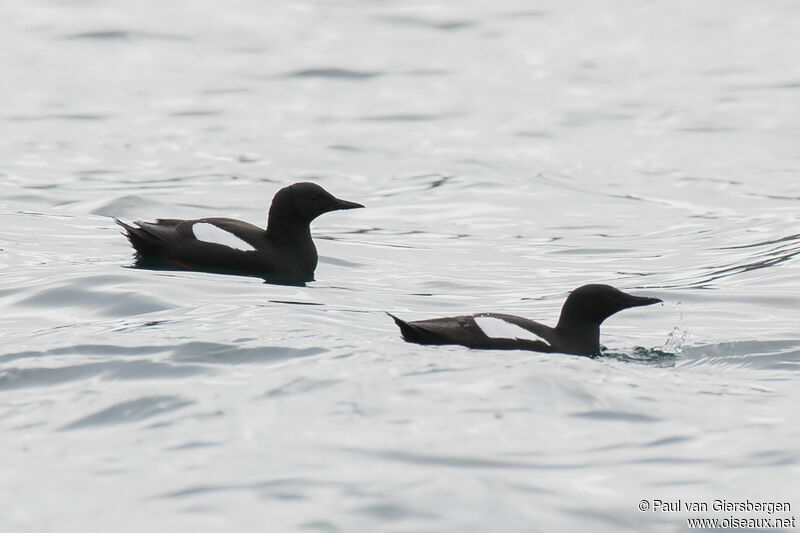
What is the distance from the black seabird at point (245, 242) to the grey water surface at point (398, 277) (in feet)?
0.63

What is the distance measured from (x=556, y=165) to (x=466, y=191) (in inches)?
86.0

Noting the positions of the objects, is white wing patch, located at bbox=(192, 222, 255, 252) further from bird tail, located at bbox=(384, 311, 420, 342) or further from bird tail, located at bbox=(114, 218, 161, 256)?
bird tail, located at bbox=(384, 311, 420, 342)

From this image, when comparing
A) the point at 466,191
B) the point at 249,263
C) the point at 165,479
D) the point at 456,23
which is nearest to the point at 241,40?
the point at 456,23

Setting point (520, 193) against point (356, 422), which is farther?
point (520, 193)

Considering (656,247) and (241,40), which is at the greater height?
(241,40)

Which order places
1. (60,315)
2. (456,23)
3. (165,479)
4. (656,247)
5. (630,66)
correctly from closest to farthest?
(165,479), (60,315), (656,247), (630,66), (456,23)

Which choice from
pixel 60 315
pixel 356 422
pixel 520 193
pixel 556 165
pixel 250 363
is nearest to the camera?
pixel 356 422

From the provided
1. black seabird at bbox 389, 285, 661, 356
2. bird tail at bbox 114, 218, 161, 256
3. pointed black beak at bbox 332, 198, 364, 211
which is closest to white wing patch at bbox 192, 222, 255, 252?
bird tail at bbox 114, 218, 161, 256

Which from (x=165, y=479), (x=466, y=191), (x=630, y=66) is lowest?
(x=165, y=479)

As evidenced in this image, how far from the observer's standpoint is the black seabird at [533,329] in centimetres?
741

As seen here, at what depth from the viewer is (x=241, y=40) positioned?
25.5 metres

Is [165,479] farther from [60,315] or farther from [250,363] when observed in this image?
[60,315]

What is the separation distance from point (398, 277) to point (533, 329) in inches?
135

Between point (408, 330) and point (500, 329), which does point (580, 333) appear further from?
point (408, 330)
